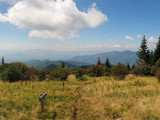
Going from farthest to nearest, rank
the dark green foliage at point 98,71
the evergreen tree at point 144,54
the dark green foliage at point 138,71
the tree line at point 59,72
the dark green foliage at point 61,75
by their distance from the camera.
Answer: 1. the evergreen tree at point 144,54
2. the dark green foliage at point 98,71
3. the dark green foliage at point 138,71
4. the dark green foliage at point 61,75
5. the tree line at point 59,72

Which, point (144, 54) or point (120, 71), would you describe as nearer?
point (120, 71)

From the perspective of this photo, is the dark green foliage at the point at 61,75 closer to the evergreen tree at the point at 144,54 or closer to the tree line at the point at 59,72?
the tree line at the point at 59,72

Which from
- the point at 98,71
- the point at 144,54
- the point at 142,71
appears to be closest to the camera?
the point at 142,71

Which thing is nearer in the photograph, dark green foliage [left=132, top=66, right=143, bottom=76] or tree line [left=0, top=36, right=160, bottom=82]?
tree line [left=0, top=36, right=160, bottom=82]

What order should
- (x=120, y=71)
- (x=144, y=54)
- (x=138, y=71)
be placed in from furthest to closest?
1. (x=144, y=54)
2. (x=138, y=71)
3. (x=120, y=71)

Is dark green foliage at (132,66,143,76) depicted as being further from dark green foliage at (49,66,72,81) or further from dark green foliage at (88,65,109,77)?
dark green foliage at (49,66,72,81)

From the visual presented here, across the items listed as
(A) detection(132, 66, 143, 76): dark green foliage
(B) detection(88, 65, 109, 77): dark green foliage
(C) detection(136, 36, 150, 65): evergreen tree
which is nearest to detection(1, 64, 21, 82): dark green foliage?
(B) detection(88, 65, 109, 77): dark green foliage

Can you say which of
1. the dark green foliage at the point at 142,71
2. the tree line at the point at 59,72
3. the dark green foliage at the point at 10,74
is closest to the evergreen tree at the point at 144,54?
the tree line at the point at 59,72

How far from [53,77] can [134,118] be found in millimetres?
15448

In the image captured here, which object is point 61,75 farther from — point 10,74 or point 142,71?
point 142,71

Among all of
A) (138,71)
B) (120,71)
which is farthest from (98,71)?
(138,71)

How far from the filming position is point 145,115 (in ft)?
14.9

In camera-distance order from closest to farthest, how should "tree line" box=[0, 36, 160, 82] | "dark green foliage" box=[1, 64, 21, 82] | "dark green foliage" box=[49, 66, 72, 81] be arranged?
"dark green foliage" box=[1, 64, 21, 82], "tree line" box=[0, 36, 160, 82], "dark green foliage" box=[49, 66, 72, 81]

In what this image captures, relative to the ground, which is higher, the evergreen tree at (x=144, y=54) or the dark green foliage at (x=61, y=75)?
the evergreen tree at (x=144, y=54)
